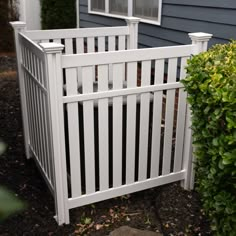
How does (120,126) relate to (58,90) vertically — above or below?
below

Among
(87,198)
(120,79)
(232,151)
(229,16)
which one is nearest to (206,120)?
(232,151)

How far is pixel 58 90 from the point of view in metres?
2.19

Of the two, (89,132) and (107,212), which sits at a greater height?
(89,132)

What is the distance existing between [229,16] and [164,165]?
1.94 meters

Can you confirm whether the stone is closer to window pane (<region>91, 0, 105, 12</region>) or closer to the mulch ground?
the mulch ground

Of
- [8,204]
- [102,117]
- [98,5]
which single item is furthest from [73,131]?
[98,5]

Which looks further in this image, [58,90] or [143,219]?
[143,219]

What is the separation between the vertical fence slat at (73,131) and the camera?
2.21 metres

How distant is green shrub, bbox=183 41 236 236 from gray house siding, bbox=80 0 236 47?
1.75 metres

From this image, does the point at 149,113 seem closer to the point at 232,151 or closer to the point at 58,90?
the point at 58,90

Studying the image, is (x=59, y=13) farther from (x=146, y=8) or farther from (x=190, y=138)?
(x=190, y=138)

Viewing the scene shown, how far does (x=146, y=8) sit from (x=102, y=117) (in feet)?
11.3

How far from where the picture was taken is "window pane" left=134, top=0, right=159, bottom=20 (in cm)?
519

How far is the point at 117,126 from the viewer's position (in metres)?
2.50
